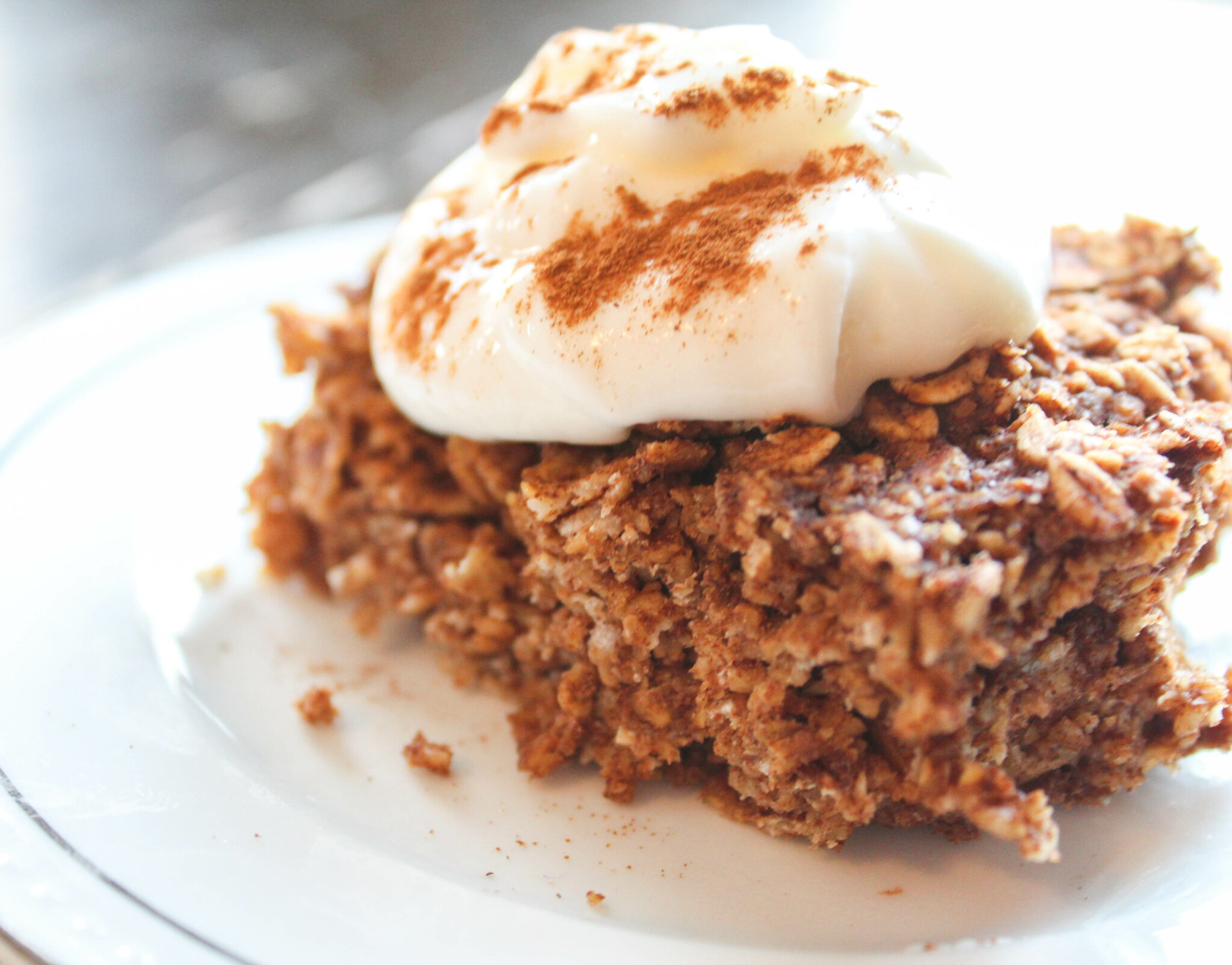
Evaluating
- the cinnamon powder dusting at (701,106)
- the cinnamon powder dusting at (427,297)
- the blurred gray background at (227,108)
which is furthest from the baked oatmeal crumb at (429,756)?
the blurred gray background at (227,108)

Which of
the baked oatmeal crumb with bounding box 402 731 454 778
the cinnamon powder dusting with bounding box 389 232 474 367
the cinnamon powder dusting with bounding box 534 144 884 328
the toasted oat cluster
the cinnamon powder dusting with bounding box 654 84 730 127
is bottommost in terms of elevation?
the baked oatmeal crumb with bounding box 402 731 454 778

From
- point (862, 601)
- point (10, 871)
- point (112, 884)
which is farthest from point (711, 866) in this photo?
point (10, 871)

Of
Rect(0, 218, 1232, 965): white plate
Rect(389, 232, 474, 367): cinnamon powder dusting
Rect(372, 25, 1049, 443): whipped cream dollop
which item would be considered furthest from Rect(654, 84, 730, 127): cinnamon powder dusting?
Rect(0, 218, 1232, 965): white plate

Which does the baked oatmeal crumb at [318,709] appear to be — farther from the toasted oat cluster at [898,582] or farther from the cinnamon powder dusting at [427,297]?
the cinnamon powder dusting at [427,297]

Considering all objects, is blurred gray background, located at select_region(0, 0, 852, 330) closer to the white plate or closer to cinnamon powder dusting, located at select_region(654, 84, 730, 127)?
the white plate

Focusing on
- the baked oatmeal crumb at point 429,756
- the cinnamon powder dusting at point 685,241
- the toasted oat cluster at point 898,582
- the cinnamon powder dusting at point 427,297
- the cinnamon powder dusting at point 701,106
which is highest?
the cinnamon powder dusting at point 701,106

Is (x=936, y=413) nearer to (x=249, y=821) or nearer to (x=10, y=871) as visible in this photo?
(x=249, y=821)
